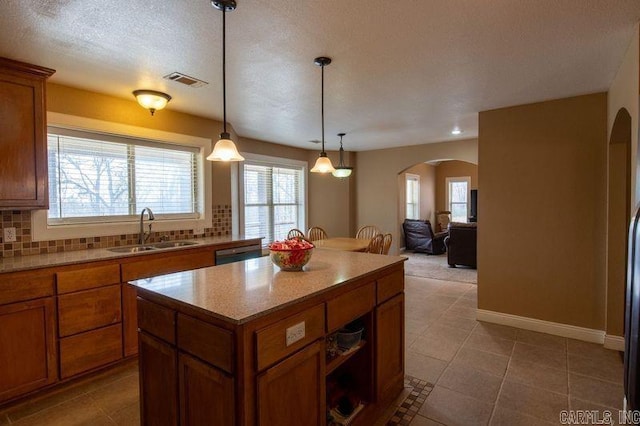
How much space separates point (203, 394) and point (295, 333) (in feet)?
1.48

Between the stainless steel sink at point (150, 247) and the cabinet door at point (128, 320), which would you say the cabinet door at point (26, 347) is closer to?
the cabinet door at point (128, 320)

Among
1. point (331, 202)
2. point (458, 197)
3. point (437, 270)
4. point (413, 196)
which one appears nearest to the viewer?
point (437, 270)

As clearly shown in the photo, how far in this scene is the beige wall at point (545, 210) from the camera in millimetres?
3188

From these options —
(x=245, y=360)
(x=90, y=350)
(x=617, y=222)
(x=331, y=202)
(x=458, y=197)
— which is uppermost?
(x=458, y=197)

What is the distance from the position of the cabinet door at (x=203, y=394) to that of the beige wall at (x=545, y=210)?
10.9ft

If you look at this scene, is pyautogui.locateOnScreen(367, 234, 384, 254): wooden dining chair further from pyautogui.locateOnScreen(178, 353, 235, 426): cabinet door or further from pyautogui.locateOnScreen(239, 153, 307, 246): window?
pyautogui.locateOnScreen(178, 353, 235, 426): cabinet door

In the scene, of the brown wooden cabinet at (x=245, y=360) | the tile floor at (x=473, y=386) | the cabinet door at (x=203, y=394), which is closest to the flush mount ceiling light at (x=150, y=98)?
the brown wooden cabinet at (x=245, y=360)

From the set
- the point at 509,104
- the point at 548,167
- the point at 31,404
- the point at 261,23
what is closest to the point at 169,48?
the point at 261,23

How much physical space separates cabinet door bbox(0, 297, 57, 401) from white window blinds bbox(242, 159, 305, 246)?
3.11 metres

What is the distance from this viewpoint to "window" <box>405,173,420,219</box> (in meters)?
9.05

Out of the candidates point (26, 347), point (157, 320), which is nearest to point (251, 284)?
point (157, 320)

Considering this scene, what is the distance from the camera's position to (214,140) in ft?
13.8

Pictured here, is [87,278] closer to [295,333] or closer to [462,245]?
[295,333]

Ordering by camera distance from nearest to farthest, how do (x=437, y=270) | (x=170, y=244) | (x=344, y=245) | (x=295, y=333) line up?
(x=295, y=333) < (x=170, y=244) < (x=344, y=245) < (x=437, y=270)
